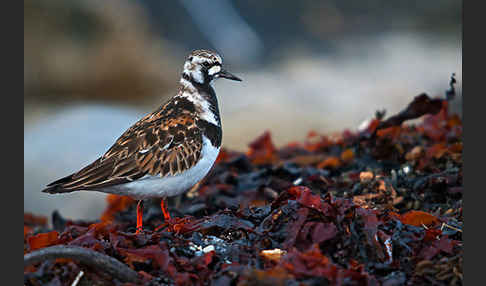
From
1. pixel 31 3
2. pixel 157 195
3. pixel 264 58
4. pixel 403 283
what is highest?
pixel 31 3

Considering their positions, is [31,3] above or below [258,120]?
above

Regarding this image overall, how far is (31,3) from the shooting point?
13.8 metres

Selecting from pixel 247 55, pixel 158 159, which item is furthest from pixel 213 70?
pixel 247 55

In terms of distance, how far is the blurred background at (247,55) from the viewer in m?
10.4

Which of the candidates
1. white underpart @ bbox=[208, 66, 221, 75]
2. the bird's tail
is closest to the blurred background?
white underpart @ bbox=[208, 66, 221, 75]

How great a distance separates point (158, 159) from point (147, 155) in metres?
0.08

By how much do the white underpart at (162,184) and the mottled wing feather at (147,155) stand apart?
34 mm

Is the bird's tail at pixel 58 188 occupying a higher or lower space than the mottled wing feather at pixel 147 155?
lower

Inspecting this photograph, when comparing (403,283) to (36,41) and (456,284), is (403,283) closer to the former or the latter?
(456,284)

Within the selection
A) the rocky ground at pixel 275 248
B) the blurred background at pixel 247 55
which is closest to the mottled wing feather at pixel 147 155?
the rocky ground at pixel 275 248

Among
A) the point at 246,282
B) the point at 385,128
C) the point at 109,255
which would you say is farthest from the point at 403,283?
the point at 385,128

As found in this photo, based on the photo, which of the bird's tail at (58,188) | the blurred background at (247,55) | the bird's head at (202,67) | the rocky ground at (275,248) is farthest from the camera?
the blurred background at (247,55)

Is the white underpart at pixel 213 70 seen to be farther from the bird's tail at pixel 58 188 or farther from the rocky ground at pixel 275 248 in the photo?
the rocky ground at pixel 275 248

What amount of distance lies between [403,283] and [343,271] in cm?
31
